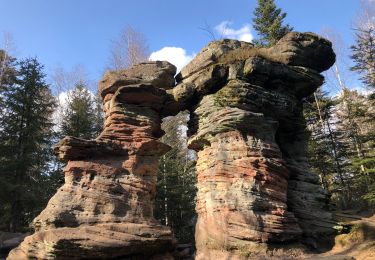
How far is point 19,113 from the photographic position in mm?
23844

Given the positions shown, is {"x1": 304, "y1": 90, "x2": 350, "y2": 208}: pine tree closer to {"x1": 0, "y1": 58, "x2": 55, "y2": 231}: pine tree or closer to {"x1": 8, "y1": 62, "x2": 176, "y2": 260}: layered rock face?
{"x1": 8, "y1": 62, "x2": 176, "y2": 260}: layered rock face

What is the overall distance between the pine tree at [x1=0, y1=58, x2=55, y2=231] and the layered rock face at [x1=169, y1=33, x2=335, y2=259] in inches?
495

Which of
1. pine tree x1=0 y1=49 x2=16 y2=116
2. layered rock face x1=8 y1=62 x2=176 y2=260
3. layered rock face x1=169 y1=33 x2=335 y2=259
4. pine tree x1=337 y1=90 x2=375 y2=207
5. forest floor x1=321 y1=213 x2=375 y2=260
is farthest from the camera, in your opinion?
pine tree x1=0 y1=49 x2=16 y2=116

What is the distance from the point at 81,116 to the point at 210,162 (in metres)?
15.2

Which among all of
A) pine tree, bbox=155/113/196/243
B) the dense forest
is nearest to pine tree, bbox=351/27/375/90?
the dense forest

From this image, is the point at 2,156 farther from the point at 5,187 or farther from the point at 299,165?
the point at 299,165

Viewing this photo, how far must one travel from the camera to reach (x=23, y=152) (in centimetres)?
2302

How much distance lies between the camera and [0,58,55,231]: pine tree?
21453 mm

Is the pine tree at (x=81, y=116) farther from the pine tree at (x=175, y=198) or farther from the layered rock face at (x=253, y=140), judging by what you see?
the layered rock face at (x=253, y=140)

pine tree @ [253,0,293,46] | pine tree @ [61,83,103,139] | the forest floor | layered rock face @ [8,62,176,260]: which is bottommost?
the forest floor

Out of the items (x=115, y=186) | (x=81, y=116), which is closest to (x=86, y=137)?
(x=81, y=116)

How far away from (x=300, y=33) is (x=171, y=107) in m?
6.42

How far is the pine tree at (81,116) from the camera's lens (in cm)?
2528

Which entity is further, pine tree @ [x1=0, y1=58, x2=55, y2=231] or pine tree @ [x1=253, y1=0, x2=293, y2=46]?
pine tree @ [x1=253, y1=0, x2=293, y2=46]
